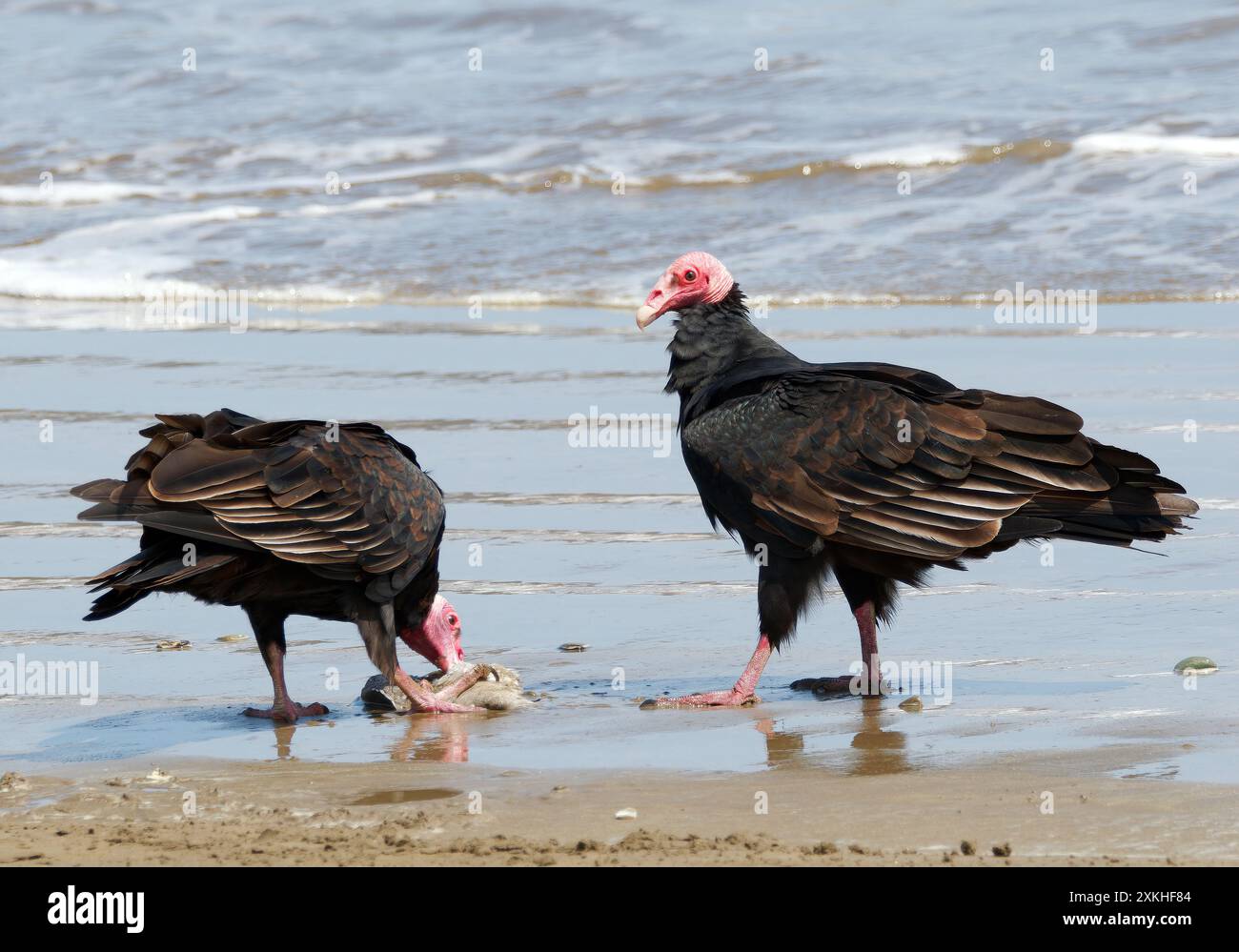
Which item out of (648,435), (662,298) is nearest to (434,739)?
(662,298)

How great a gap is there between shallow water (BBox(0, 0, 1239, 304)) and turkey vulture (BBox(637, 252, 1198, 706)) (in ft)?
21.8

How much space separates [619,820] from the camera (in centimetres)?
379

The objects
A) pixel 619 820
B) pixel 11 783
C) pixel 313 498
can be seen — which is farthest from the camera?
pixel 313 498

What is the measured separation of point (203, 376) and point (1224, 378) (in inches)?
211

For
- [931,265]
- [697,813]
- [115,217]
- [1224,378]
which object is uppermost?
[115,217]

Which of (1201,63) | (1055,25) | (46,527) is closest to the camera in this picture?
(46,527)

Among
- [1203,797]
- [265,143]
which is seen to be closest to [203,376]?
[1203,797]

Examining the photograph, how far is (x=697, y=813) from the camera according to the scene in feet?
12.6

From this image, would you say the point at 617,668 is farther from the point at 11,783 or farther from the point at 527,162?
the point at 527,162

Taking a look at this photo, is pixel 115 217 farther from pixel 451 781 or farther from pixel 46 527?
pixel 451 781

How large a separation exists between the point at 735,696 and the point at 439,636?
954 millimetres

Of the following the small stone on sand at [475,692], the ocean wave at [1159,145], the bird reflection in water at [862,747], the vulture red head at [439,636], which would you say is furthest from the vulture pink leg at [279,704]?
the ocean wave at [1159,145]

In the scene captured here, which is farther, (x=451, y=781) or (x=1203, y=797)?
(x=451, y=781)

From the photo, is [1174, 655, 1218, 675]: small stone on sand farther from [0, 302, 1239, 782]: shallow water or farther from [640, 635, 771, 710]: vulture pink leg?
[640, 635, 771, 710]: vulture pink leg
